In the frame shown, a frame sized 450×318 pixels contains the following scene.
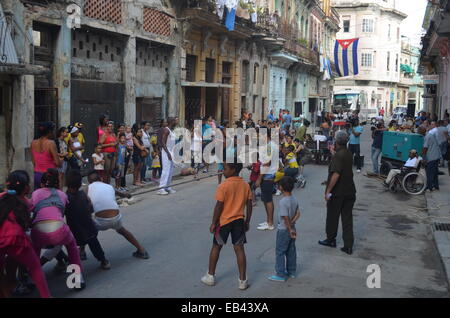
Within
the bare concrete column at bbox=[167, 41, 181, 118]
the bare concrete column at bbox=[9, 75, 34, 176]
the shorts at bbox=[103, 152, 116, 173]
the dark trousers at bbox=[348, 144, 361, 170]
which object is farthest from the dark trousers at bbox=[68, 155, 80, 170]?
the dark trousers at bbox=[348, 144, 361, 170]

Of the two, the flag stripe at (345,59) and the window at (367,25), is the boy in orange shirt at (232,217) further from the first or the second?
the window at (367,25)

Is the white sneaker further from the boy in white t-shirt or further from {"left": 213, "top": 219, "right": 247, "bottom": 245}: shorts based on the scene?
the boy in white t-shirt

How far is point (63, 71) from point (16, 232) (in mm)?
8880

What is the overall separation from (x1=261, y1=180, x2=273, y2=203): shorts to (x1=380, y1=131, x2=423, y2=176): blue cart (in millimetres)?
5997

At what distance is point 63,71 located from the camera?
13180 millimetres

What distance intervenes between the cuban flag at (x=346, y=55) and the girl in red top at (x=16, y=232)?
29.1m

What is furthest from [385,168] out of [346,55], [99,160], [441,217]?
[346,55]

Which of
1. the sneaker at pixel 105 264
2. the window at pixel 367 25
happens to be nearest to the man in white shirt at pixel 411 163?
the sneaker at pixel 105 264

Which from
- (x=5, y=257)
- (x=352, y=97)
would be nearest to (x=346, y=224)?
(x=5, y=257)

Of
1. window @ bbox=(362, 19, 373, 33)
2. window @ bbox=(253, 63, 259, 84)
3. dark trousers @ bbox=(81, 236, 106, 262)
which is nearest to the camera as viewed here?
dark trousers @ bbox=(81, 236, 106, 262)

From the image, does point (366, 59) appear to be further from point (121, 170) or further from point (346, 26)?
point (121, 170)

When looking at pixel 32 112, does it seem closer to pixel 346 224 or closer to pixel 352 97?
pixel 346 224

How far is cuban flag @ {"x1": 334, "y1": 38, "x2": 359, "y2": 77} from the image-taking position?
32378mm

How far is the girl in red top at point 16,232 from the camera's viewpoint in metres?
4.96
